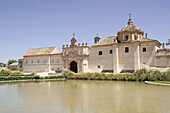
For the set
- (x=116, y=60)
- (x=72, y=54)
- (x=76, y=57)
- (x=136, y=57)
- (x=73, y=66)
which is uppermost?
(x=72, y=54)

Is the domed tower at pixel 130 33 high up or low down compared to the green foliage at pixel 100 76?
up

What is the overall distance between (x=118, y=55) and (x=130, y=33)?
192 inches

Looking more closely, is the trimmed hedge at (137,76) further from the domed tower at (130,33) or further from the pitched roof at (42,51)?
the pitched roof at (42,51)

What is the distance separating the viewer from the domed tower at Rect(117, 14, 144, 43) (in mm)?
31984

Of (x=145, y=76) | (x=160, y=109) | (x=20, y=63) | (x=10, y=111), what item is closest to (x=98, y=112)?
(x=160, y=109)

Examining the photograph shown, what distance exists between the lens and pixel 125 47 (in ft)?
105

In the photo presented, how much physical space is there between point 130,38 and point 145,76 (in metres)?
10.1

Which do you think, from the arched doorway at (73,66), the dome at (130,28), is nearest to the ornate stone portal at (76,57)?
the arched doorway at (73,66)

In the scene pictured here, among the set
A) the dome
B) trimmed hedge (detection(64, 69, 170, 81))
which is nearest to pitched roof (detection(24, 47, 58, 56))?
trimmed hedge (detection(64, 69, 170, 81))

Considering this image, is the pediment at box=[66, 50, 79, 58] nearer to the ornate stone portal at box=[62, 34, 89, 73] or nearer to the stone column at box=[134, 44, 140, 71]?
the ornate stone portal at box=[62, 34, 89, 73]

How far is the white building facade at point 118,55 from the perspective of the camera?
29.1 meters

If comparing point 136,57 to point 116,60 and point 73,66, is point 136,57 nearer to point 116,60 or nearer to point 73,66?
point 116,60

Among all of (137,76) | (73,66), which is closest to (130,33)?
(137,76)

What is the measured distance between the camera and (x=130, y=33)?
32156 millimetres
